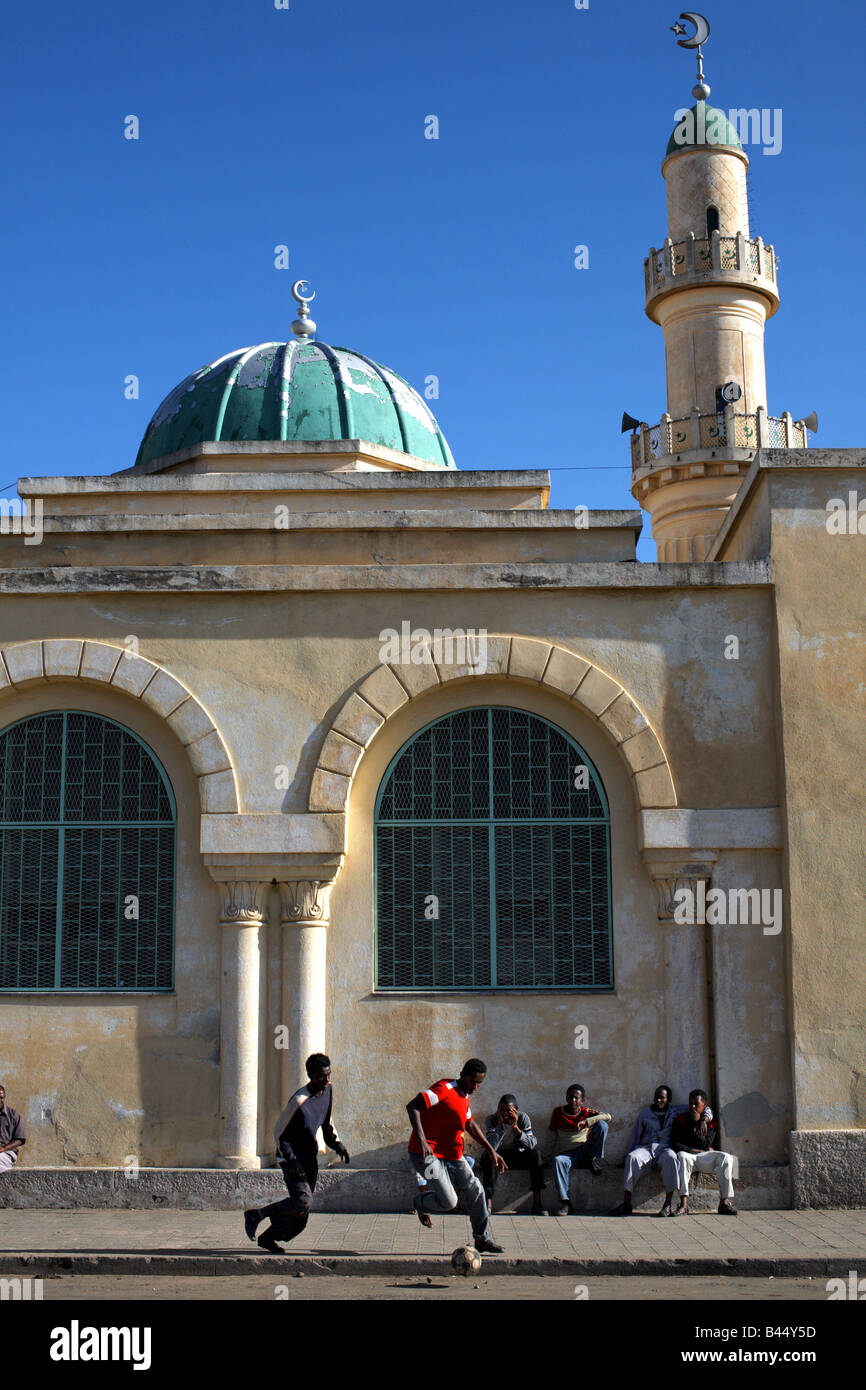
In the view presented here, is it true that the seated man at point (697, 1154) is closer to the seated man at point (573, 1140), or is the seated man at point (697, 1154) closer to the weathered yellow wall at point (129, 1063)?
the seated man at point (573, 1140)

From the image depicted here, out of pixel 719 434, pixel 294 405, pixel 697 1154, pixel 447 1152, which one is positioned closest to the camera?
pixel 447 1152

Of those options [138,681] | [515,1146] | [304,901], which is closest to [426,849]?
[304,901]

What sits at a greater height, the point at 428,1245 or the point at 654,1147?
the point at 654,1147

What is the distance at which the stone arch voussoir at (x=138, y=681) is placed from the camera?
38.1 feet

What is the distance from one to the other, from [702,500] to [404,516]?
29.2 feet

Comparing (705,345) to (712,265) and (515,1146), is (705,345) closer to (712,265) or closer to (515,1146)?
(712,265)

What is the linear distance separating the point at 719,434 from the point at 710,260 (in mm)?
2499

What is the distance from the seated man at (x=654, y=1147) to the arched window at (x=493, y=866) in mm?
990

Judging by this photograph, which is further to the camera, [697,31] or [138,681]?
[697,31]

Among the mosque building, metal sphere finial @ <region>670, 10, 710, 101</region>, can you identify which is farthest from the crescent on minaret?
the mosque building

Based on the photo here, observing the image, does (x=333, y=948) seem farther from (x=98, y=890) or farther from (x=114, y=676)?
(x=114, y=676)

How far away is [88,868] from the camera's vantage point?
11.7 metres

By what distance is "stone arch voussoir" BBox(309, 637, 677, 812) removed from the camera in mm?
11562

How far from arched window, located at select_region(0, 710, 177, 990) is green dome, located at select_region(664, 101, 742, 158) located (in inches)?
574
